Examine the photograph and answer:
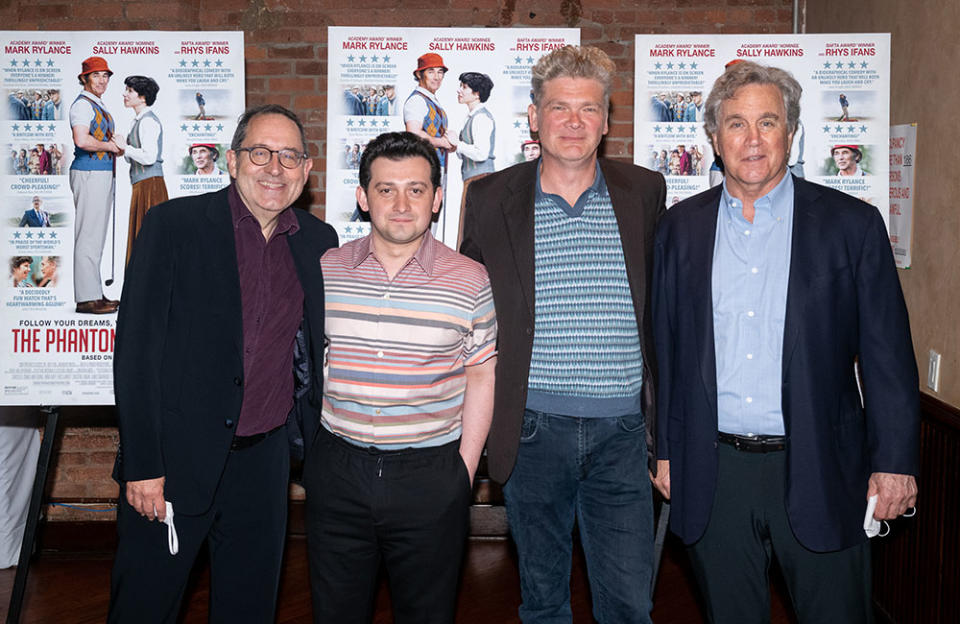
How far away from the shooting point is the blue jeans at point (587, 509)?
204 centimetres

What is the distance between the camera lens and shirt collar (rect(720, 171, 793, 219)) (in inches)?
74.9

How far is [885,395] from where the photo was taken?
182 centimetres

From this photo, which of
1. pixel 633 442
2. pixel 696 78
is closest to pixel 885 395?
pixel 633 442

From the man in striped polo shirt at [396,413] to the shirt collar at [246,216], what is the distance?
0.26 meters

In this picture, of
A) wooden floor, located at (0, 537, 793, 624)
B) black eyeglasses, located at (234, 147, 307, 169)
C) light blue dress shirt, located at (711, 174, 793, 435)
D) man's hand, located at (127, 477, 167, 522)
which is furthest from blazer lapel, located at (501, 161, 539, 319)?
wooden floor, located at (0, 537, 793, 624)

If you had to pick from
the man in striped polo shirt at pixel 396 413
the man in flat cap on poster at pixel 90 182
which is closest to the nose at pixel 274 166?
the man in striped polo shirt at pixel 396 413

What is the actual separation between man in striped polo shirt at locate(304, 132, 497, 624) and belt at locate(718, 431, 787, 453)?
0.62 metres

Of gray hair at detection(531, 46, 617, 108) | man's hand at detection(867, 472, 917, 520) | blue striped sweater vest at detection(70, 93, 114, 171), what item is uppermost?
gray hair at detection(531, 46, 617, 108)

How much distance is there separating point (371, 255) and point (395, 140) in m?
0.29

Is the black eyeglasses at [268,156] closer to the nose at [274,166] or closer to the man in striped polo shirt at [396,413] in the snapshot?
the nose at [274,166]

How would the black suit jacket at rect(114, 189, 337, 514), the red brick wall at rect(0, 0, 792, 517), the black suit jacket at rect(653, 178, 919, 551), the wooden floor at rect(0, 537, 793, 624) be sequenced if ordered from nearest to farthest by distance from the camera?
the black suit jacket at rect(653, 178, 919, 551) < the black suit jacket at rect(114, 189, 337, 514) < the wooden floor at rect(0, 537, 793, 624) < the red brick wall at rect(0, 0, 792, 517)

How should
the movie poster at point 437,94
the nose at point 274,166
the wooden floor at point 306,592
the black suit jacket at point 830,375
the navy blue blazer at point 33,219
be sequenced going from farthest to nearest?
the wooden floor at point 306,592
the movie poster at point 437,94
the navy blue blazer at point 33,219
the nose at point 274,166
the black suit jacket at point 830,375

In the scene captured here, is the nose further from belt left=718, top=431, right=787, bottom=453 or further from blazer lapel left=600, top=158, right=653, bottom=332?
belt left=718, top=431, right=787, bottom=453

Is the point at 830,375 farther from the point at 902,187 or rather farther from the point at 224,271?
the point at 224,271
